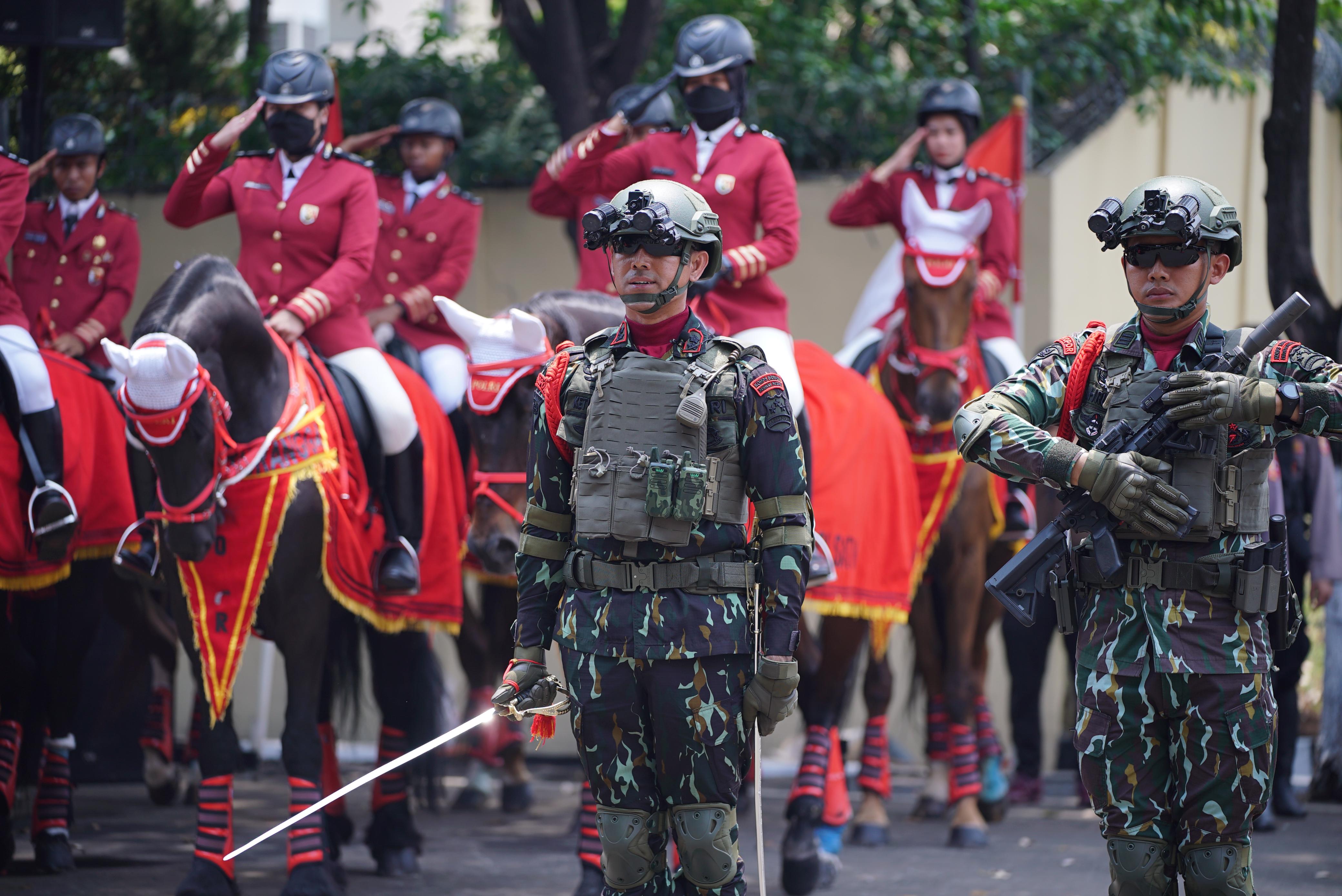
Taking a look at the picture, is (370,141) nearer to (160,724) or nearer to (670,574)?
(160,724)

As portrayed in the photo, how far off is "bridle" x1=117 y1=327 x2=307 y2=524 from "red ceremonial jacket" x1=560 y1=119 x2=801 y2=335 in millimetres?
1847

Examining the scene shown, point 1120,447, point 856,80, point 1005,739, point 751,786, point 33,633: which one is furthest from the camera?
point 856,80

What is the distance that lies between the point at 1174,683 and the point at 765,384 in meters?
1.32

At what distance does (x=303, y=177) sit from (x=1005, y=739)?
221 inches

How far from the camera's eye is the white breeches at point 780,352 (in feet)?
22.3

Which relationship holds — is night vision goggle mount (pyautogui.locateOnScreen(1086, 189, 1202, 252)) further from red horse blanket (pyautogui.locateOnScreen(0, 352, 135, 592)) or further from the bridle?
red horse blanket (pyautogui.locateOnScreen(0, 352, 135, 592))

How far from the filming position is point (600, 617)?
14.4 ft

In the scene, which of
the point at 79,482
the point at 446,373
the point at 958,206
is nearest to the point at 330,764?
the point at 79,482

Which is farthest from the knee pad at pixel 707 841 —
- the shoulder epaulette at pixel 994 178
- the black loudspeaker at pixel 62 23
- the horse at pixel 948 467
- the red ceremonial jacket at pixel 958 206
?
the black loudspeaker at pixel 62 23

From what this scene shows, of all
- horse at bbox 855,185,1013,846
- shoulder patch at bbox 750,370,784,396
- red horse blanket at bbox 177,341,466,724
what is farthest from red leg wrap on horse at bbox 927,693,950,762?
shoulder patch at bbox 750,370,784,396

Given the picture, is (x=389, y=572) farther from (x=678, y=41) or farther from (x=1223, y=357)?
(x=1223, y=357)

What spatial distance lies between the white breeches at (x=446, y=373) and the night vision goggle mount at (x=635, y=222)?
3525 millimetres

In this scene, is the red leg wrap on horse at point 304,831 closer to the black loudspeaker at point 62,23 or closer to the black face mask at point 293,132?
the black face mask at point 293,132

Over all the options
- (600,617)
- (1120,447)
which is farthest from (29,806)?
(1120,447)
